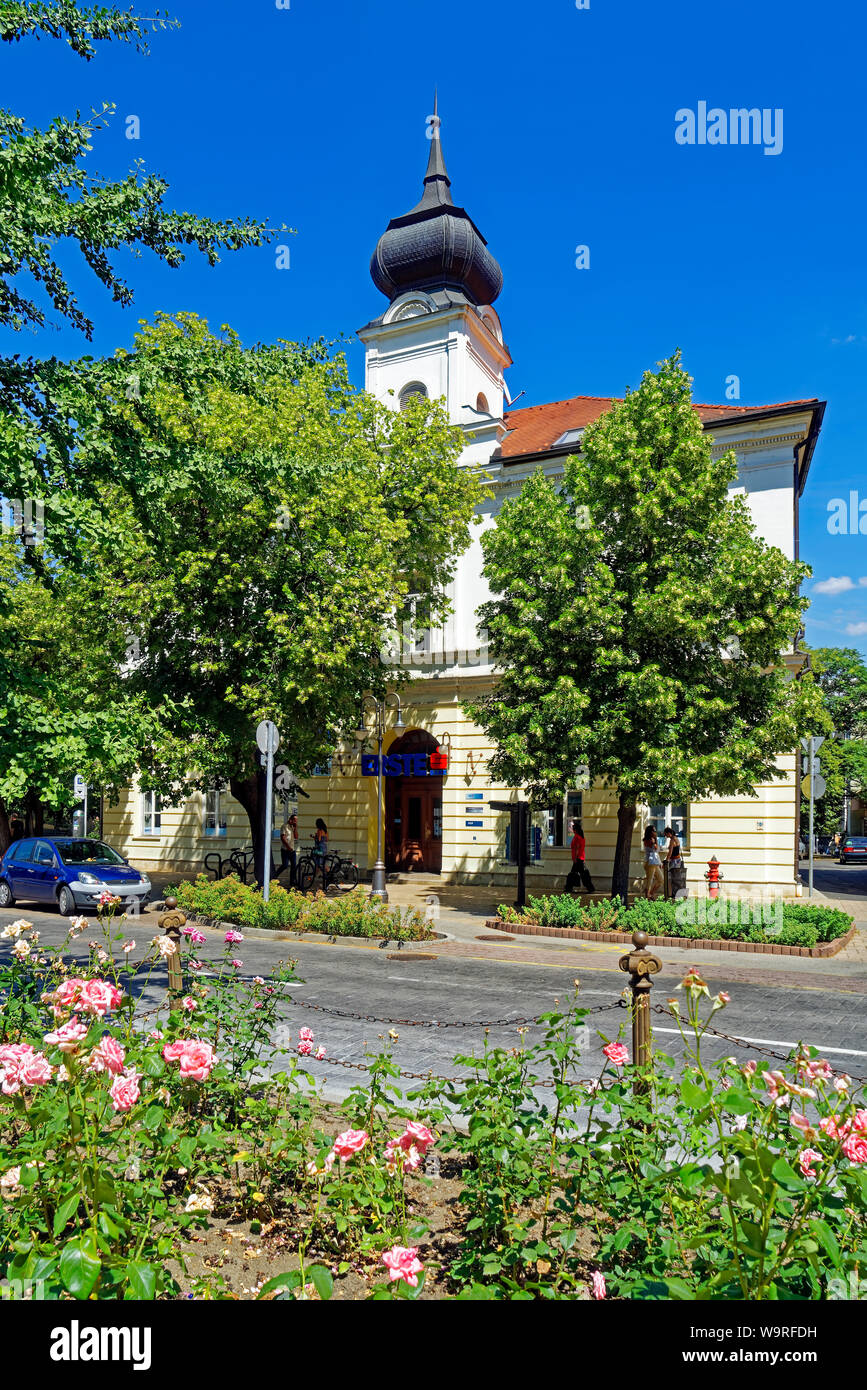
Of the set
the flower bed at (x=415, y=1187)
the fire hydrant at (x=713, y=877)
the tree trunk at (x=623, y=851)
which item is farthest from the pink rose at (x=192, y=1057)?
the fire hydrant at (x=713, y=877)

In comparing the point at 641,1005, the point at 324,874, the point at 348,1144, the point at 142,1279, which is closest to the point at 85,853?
the point at 324,874

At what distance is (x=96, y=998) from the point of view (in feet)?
11.2

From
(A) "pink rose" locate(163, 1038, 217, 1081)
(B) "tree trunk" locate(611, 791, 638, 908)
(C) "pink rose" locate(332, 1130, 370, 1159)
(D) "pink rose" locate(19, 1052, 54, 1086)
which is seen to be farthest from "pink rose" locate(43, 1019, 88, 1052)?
(B) "tree trunk" locate(611, 791, 638, 908)

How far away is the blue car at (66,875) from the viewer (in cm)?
1802

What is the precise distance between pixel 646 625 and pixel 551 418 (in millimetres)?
17111

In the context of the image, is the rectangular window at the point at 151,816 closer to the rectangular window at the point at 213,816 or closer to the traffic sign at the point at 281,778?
the rectangular window at the point at 213,816

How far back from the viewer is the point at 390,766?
27.4 meters

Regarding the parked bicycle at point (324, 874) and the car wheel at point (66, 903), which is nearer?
the car wheel at point (66, 903)

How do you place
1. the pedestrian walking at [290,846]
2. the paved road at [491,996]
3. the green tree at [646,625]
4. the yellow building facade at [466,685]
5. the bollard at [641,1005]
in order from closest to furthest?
the bollard at [641,1005]
the paved road at [491,996]
the green tree at [646,625]
the yellow building facade at [466,685]
the pedestrian walking at [290,846]

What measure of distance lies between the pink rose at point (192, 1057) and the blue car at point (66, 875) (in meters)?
15.1

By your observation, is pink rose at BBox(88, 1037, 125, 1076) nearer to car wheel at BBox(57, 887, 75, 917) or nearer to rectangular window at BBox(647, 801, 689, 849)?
car wheel at BBox(57, 887, 75, 917)
